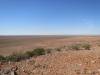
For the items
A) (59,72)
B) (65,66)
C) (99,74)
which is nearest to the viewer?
(99,74)

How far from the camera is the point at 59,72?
33.8 feet

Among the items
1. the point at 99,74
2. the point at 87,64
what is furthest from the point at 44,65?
the point at 99,74

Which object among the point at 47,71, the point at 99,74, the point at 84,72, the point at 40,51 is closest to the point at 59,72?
the point at 47,71

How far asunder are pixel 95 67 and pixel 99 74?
1.33 m

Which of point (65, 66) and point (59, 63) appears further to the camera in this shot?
point (59, 63)

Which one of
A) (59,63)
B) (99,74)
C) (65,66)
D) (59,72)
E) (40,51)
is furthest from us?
(40,51)

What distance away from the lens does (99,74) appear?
9.62m

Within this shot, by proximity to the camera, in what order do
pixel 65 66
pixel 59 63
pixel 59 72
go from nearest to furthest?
1. pixel 59 72
2. pixel 65 66
3. pixel 59 63

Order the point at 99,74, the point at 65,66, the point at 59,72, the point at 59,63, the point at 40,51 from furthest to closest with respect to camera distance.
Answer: the point at 40,51
the point at 59,63
the point at 65,66
the point at 59,72
the point at 99,74

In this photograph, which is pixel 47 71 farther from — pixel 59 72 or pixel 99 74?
pixel 99 74

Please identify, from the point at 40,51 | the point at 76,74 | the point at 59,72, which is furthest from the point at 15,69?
the point at 40,51

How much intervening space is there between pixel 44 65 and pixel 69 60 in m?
2.02

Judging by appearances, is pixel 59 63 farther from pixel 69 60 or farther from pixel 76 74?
pixel 76 74

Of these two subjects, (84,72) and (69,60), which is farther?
(69,60)
